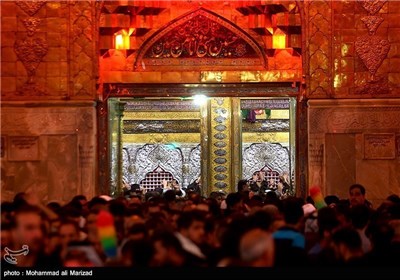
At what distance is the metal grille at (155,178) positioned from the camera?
91.0 ft

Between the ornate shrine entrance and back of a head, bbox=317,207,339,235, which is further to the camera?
the ornate shrine entrance

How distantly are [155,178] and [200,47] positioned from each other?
6128 millimetres

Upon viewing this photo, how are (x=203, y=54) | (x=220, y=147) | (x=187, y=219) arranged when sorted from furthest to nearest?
(x=220, y=147) → (x=203, y=54) → (x=187, y=219)

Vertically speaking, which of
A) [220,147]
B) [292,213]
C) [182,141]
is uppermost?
[182,141]

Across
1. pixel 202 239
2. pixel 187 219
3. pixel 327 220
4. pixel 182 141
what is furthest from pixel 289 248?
pixel 182 141

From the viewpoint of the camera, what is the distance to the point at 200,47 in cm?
2231

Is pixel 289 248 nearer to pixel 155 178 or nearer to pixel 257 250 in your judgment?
pixel 257 250

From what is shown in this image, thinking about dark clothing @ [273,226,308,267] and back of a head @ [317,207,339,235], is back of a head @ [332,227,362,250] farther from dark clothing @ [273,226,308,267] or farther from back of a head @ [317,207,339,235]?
back of a head @ [317,207,339,235]

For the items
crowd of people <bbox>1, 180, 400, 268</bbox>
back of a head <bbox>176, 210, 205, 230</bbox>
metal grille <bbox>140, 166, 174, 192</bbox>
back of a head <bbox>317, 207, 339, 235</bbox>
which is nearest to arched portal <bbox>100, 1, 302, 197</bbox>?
metal grille <bbox>140, 166, 174, 192</bbox>

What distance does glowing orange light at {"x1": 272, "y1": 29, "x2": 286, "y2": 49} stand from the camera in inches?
865

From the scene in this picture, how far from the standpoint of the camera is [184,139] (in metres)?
27.8

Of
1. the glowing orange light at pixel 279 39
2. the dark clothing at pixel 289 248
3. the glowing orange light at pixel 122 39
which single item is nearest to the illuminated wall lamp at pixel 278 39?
the glowing orange light at pixel 279 39

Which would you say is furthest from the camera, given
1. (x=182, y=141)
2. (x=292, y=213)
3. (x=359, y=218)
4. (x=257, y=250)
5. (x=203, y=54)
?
(x=182, y=141)

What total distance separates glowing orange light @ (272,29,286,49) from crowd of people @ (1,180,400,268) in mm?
7957
